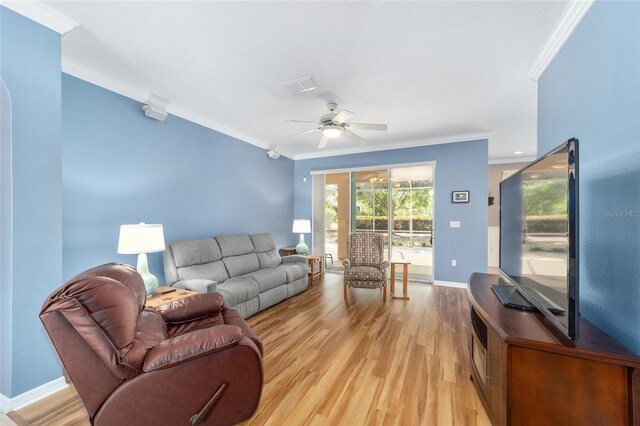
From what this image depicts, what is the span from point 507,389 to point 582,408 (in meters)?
0.27

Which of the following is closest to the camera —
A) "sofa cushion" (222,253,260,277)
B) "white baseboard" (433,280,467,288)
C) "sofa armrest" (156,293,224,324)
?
"sofa armrest" (156,293,224,324)

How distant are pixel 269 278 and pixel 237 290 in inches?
22.9

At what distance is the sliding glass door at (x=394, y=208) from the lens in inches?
199

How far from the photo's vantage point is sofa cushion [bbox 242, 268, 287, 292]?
3.26 m

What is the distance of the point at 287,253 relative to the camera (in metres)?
5.19

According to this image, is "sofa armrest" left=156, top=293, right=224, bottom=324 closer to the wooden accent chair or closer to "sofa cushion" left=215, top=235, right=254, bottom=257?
"sofa cushion" left=215, top=235, right=254, bottom=257

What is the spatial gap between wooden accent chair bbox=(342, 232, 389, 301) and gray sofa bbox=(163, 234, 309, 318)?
0.80m

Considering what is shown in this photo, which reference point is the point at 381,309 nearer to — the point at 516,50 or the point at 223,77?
the point at 516,50

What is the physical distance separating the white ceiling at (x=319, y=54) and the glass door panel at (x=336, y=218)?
231 centimetres

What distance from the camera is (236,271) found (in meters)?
3.49

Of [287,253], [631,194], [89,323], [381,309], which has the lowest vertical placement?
[381,309]

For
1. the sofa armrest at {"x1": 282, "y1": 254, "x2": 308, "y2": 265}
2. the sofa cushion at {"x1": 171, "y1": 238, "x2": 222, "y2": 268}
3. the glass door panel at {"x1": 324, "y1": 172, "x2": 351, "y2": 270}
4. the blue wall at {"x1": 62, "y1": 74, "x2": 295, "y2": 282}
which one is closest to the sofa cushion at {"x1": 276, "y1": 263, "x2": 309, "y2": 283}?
the sofa armrest at {"x1": 282, "y1": 254, "x2": 308, "y2": 265}

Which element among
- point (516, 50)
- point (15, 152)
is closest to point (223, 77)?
point (15, 152)

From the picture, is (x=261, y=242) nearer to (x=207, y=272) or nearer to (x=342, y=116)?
(x=207, y=272)
